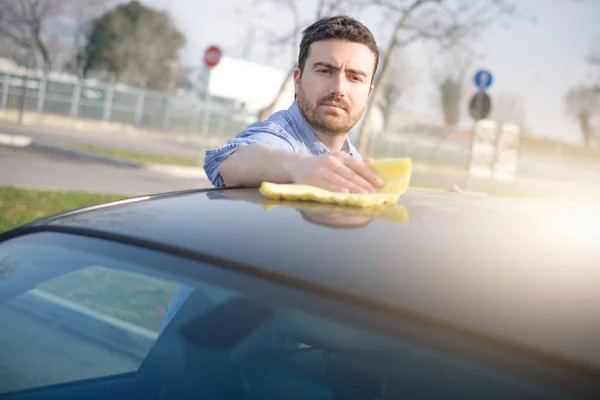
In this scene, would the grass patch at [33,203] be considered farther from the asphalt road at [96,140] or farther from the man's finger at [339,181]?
the asphalt road at [96,140]

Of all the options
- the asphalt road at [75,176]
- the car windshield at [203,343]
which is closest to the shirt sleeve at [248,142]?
the car windshield at [203,343]

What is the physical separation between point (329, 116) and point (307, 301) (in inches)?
55.8

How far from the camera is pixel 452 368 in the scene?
0.97 m

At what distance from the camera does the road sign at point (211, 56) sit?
15547 millimetres

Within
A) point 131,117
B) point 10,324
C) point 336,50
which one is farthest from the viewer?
point 131,117

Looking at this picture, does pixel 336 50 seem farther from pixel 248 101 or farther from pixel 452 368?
pixel 248 101

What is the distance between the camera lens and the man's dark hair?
2541mm

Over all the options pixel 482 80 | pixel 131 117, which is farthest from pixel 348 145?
pixel 131 117

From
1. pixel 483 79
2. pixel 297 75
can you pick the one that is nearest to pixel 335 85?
pixel 297 75

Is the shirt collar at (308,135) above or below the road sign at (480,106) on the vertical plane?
below

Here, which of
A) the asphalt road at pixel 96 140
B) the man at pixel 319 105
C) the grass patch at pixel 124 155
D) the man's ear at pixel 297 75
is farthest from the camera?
the asphalt road at pixel 96 140

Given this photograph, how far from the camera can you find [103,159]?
15.4 m

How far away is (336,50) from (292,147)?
447 millimetres

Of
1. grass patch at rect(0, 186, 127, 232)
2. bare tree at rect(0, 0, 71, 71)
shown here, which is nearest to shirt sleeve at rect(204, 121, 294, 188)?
grass patch at rect(0, 186, 127, 232)
